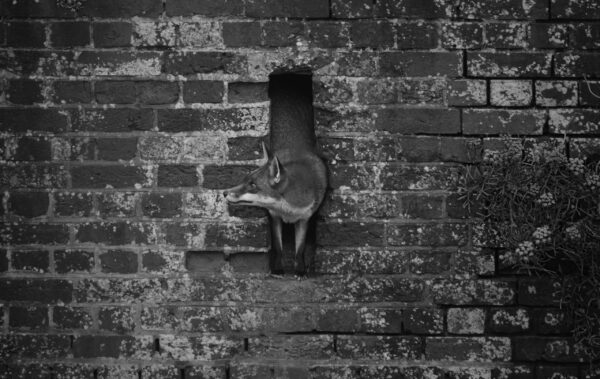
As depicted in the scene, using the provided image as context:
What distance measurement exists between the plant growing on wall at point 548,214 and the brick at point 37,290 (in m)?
1.79

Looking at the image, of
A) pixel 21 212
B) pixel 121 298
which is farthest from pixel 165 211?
pixel 21 212

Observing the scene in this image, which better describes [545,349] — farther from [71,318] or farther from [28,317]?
[28,317]

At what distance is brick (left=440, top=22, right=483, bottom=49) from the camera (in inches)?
101

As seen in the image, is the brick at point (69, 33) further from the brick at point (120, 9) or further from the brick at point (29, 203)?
the brick at point (29, 203)

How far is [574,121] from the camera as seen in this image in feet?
8.48

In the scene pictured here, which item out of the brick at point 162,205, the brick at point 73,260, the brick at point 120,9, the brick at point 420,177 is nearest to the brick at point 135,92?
the brick at point 120,9

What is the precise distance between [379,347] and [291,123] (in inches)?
42.4

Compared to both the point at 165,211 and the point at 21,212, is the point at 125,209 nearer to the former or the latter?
the point at 165,211

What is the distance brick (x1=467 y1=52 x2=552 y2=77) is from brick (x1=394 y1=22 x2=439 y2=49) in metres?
0.18

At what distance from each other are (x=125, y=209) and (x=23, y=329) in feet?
2.27

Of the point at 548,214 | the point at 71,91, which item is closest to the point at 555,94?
the point at 548,214

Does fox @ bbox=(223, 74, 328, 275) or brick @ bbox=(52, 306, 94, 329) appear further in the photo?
brick @ bbox=(52, 306, 94, 329)

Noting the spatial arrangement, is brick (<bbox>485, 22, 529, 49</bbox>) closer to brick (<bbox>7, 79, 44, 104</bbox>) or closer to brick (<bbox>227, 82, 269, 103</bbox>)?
brick (<bbox>227, 82, 269, 103</bbox>)

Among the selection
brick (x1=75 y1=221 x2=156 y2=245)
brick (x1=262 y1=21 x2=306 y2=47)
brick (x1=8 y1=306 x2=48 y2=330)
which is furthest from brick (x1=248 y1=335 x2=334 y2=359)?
brick (x1=262 y1=21 x2=306 y2=47)
